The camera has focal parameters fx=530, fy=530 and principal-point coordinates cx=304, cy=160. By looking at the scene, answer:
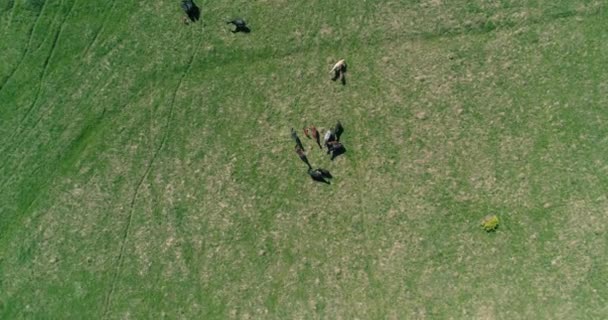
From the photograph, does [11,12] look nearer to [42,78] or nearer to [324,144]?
[42,78]

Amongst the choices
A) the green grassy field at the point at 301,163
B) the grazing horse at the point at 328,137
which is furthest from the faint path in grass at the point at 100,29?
the grazing horse at the point at 328,137

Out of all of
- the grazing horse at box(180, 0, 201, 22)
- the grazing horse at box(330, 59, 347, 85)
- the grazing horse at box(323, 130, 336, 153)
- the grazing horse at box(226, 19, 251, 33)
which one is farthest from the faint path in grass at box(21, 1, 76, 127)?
the grazing horse at box(323, 130, 336, 153)

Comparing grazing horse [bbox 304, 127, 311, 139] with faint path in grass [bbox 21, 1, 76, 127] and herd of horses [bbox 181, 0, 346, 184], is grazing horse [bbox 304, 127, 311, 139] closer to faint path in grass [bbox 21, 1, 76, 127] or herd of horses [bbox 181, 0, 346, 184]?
herd of horses [bbox 181, 0, 346, 184]

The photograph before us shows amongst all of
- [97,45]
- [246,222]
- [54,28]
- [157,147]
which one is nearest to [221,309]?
[246,222]

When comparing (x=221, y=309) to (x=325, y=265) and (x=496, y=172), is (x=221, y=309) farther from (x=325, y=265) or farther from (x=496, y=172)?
(x=496, y=172)

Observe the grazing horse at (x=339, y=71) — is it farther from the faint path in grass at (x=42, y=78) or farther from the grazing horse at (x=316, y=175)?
the faint path in grass at (x=42, y=78)
